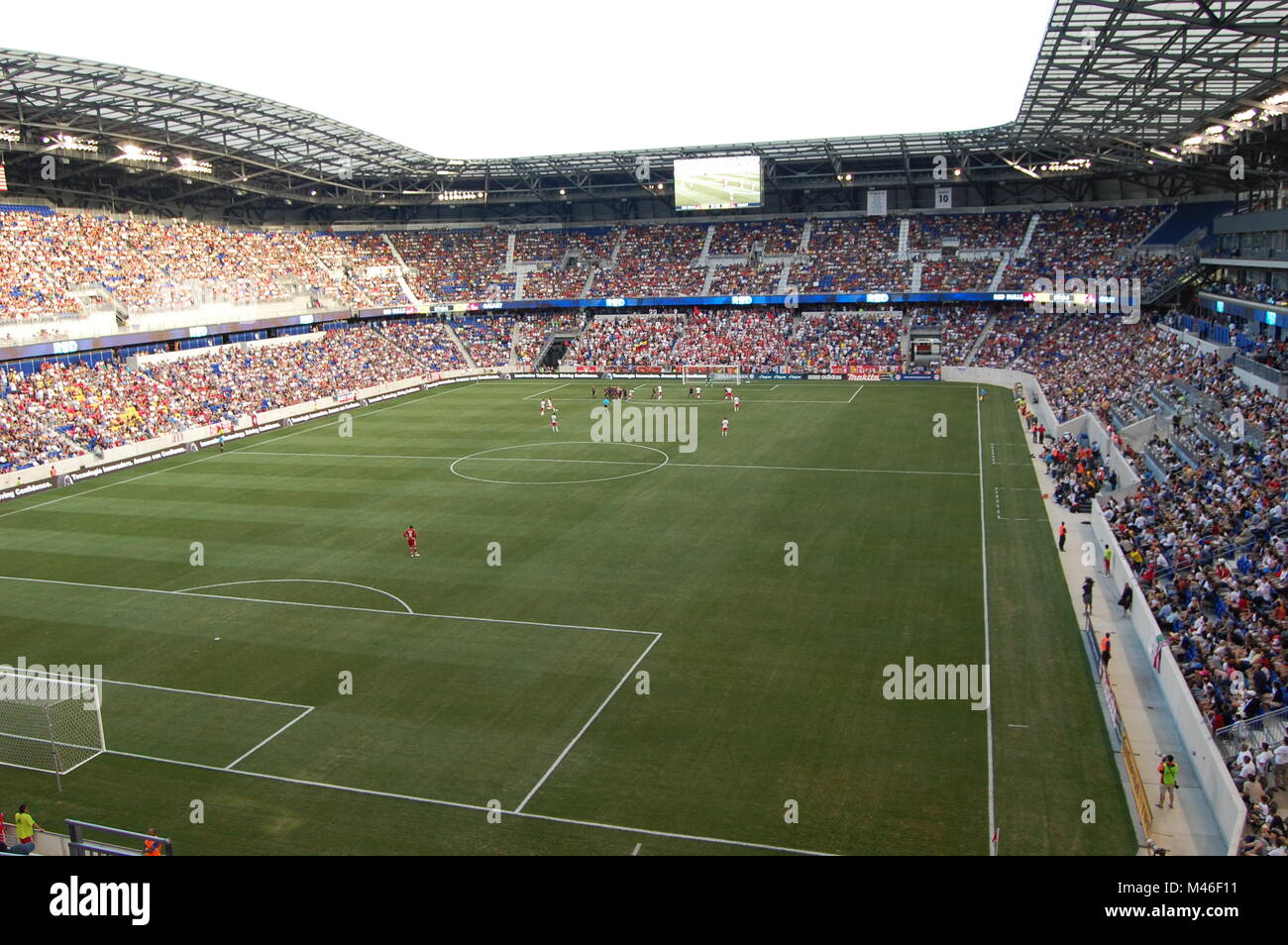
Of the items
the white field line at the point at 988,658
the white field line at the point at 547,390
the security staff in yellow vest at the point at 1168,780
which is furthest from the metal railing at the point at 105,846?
the white field line at the point at 547,390

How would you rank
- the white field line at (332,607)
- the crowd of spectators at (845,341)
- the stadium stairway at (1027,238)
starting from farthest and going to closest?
the stadium stairway at (1027,238) → the crowd of spectators at (845,341) → the white field line at (332,607)

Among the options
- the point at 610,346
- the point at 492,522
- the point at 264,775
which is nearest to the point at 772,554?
the point at 492,522

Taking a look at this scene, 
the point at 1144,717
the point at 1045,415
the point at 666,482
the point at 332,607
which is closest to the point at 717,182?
the point at 1045,415

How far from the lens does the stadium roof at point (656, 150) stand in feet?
111

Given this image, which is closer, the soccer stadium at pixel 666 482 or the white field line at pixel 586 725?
the white field line at pixel 586 725

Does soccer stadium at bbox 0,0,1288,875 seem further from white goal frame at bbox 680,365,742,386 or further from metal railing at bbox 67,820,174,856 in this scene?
white goal frame at bbox 680,365,742,386

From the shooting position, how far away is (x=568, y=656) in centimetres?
2373

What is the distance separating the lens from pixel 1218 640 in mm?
20141

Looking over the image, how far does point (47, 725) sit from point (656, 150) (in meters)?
65.0

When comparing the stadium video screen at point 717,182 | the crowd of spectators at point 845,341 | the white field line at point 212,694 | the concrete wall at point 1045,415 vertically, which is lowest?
the white field line at point 212,694

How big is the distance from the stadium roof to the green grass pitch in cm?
1673

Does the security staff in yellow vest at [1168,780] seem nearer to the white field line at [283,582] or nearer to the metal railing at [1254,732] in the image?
the metal railing at [1254,732]

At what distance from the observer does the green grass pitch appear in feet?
56.1
